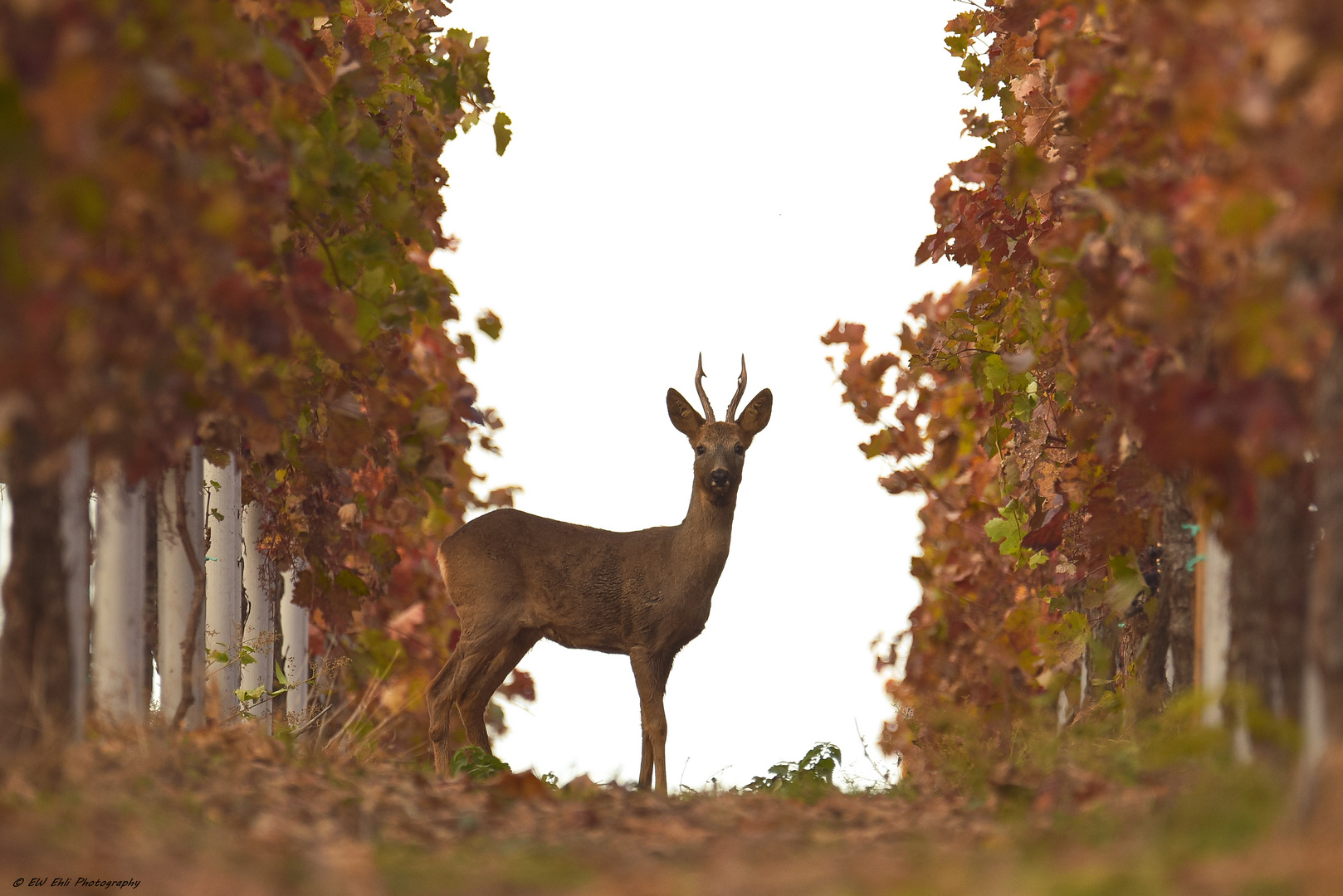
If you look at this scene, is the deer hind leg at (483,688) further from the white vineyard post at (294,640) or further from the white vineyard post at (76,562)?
the white vineyard post at (76,562)

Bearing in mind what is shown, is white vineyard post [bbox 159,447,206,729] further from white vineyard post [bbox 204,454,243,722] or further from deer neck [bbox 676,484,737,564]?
deer neck [bbox 676,484,737,564]

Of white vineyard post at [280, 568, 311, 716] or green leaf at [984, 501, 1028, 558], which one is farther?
white vineyard post at [280, 568, 311, 716]

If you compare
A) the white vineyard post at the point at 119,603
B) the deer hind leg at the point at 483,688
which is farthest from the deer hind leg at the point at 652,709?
the white vineyard post at the point at 119,603

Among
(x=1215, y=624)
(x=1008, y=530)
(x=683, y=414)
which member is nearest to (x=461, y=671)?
(x=683, y=414)

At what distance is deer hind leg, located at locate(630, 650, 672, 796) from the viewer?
429 inches

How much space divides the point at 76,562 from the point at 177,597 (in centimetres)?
380

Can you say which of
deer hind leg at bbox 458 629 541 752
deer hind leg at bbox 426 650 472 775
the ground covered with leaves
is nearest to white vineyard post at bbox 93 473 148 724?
the ground covered with leaves

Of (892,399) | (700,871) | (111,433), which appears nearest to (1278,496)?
(700,871)

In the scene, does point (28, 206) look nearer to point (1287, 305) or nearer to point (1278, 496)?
point (1287, 305)

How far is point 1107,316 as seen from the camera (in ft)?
21.1

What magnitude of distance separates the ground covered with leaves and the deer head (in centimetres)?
420

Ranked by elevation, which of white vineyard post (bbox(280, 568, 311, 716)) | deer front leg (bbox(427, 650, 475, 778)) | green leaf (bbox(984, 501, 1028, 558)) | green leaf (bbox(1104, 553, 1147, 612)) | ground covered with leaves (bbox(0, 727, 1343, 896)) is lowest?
ground covered with leaves (bbox(0, 727, 1343, 896))

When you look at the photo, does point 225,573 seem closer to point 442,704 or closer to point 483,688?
point 442,704

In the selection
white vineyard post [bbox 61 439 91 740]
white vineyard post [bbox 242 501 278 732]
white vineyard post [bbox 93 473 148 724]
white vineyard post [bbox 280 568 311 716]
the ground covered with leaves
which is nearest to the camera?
the ground covered with leaves
